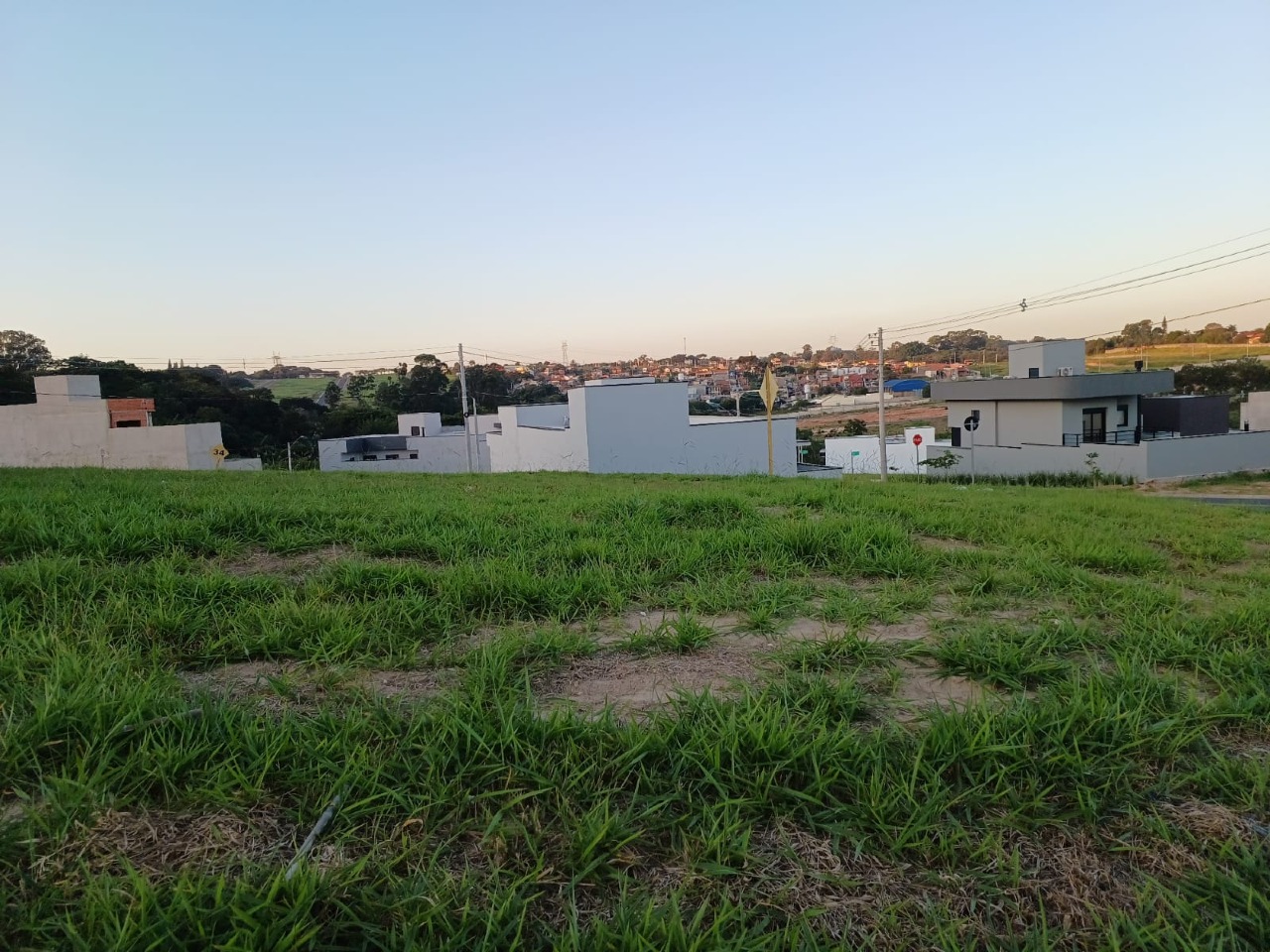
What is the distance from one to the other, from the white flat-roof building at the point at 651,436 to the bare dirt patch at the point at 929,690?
25885 mm

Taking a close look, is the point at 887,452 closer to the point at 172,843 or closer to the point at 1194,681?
the point at 1194,681

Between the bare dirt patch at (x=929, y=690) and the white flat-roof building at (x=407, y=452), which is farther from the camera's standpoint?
the white flat-roof building at (x=407, y=452)

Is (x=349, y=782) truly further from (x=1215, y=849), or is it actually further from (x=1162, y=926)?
(x=1215, y=849)

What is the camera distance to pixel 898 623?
10.2 ft

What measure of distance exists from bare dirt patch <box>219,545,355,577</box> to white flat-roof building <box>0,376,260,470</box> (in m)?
28.3

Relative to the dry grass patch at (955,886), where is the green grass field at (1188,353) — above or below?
above

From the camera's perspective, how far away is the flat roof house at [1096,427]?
95.2 feet

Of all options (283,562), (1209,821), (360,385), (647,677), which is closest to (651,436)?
(283,562)

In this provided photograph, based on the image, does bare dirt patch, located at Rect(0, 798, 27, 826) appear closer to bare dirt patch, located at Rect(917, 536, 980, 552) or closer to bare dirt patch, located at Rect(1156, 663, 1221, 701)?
bare dirt patch, located at Rect(1156, 663, 1221, 701)

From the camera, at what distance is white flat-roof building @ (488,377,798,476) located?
2897 cm

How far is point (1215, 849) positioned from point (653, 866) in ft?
→ 3.94

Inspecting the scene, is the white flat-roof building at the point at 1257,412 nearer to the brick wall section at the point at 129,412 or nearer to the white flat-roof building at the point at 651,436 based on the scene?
the white flat-roof building at the point at 651,436

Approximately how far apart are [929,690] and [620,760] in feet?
3.52

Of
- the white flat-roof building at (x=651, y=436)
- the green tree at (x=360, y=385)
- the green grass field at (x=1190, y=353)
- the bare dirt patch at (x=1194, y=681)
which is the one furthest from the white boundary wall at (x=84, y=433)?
the green grass field at (x=1190, y=353)
